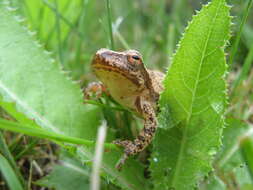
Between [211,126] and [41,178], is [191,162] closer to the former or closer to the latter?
[211,126]

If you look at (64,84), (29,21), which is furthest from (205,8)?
(29,21)

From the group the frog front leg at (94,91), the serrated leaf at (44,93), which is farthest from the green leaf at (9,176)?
the frog front leg at (94,91)

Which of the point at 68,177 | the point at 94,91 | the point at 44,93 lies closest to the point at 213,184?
the point at 68,177

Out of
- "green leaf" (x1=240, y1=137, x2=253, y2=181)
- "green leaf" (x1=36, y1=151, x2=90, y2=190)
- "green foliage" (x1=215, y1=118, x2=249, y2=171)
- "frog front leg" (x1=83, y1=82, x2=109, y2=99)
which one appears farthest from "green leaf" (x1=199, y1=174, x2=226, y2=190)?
"frog front leg" (x1=83, y1=82, x2=109, y2=99)

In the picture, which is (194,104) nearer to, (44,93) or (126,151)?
(126,151)

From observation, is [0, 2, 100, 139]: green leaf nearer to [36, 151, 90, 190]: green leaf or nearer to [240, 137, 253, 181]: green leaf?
[36, 151, 90, 190]: green leaf

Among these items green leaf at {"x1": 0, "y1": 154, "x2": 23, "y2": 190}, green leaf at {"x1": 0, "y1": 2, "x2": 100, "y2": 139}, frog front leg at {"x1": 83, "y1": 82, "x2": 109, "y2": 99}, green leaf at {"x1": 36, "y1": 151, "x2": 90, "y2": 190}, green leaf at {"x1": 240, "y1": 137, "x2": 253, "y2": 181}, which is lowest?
green leaf at {"x1": 36, "y1": 151, "x2": 90, "y2": 190}
